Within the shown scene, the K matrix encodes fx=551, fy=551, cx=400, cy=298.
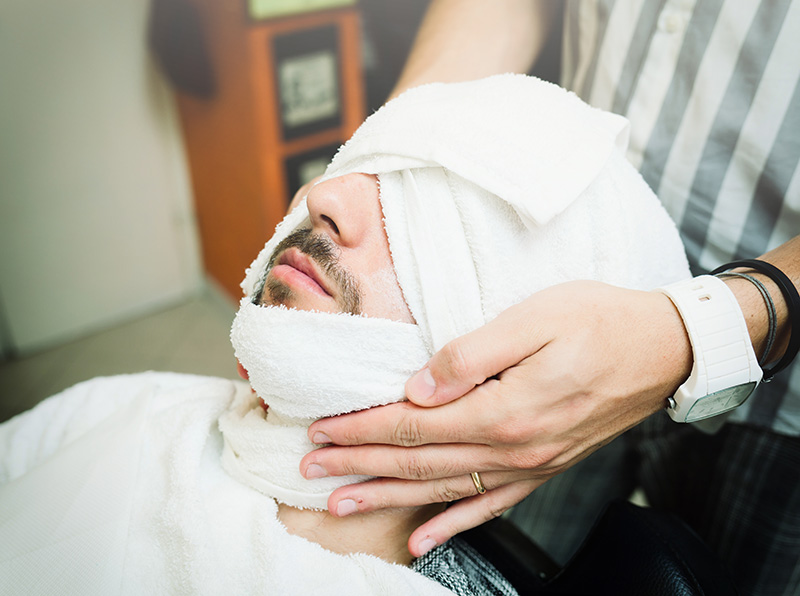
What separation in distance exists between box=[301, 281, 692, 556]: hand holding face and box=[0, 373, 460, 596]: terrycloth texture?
78 millimetres

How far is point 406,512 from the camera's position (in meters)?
0.63

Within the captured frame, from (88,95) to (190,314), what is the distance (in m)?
0.59

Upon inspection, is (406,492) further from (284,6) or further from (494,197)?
(284,6)

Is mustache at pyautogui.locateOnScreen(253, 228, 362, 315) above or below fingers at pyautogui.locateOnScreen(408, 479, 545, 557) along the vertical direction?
above

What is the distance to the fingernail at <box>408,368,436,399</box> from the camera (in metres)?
0.51

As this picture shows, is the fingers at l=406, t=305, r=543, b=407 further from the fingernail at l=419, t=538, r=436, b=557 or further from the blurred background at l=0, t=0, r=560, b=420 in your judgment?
the blurred background at l=0, t=0, r=560, b=420

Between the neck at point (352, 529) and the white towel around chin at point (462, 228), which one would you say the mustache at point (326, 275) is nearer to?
the white towel around chin at point (462, 228)

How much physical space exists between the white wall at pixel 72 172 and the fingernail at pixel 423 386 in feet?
2.22

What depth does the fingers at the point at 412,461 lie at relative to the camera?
0.52m

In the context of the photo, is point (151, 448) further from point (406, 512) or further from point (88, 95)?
point (88, 95)

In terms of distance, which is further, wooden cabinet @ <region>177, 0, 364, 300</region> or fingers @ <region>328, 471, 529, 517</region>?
wooden cabinet @ <region>177, 0, 364, 300</region>

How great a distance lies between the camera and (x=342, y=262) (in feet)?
1.86

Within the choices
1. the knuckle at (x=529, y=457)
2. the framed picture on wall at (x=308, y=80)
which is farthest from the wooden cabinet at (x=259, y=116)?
the knuckle at (x=529, y=457)

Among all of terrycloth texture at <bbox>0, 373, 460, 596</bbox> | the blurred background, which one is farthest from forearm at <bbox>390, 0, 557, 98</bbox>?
terrycloth texture at <bbox>0, 373, 460, 596</bbox>
